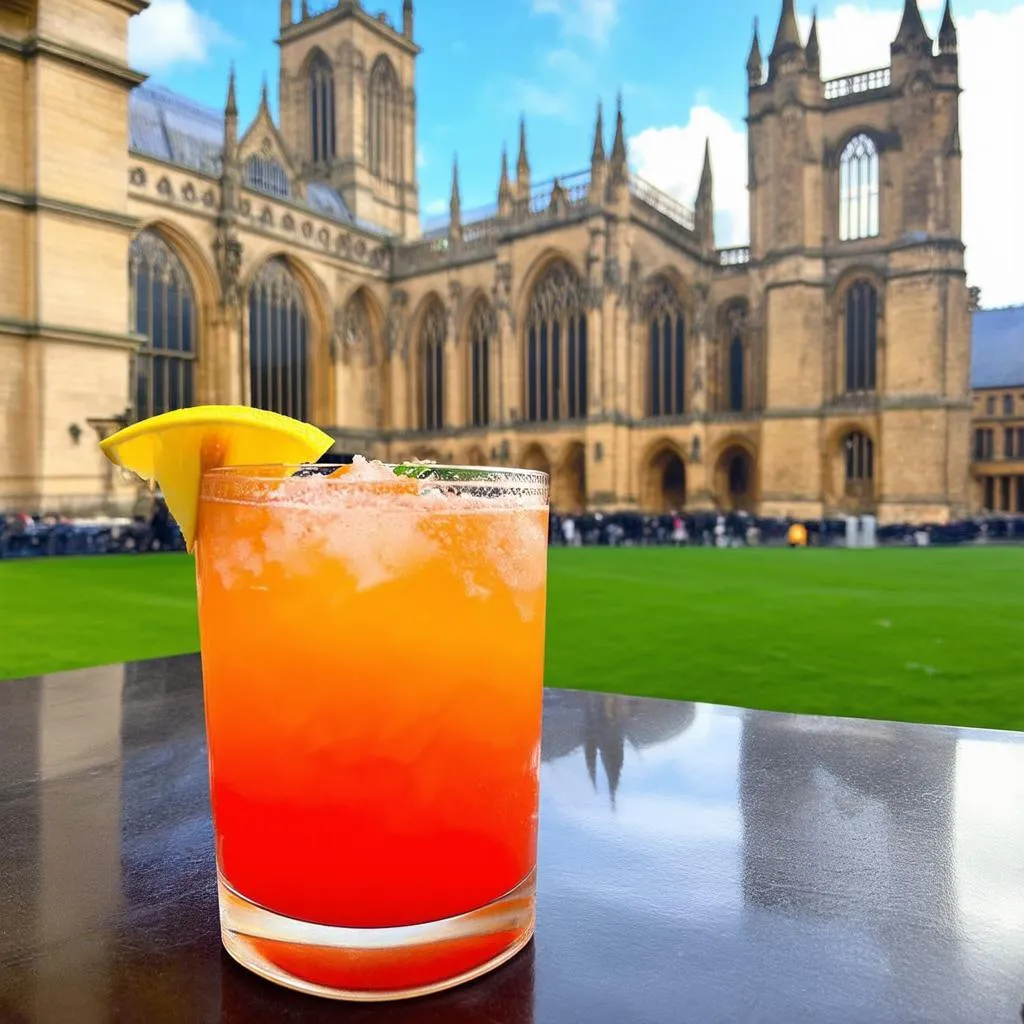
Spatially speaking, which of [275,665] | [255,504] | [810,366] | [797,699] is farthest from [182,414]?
[810,366]

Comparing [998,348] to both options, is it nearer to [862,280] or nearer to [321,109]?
[862,280]

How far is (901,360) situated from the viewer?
931 inches

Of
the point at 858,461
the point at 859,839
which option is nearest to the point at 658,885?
the point at 859,839

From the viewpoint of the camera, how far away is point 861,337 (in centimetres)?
2509

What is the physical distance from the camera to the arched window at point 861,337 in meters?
24.9

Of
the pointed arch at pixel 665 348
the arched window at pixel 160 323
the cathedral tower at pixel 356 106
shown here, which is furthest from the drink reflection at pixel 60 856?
the cathedral tower at pixel 356 106

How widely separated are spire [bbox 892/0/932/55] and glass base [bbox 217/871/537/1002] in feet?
93.6

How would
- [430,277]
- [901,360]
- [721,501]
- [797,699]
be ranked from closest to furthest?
1. [797,699]
2. [901,360]
3. [721,501]
4. [430,277]

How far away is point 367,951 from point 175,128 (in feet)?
101

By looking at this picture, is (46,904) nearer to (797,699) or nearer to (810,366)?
(797,699)

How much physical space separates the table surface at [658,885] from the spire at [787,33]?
2793 centimetres

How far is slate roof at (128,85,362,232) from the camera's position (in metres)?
25.1

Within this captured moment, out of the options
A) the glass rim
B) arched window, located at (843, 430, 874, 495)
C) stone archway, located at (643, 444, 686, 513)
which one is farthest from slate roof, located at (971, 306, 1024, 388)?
the glass rim

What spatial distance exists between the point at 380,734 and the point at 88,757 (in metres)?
0.79
